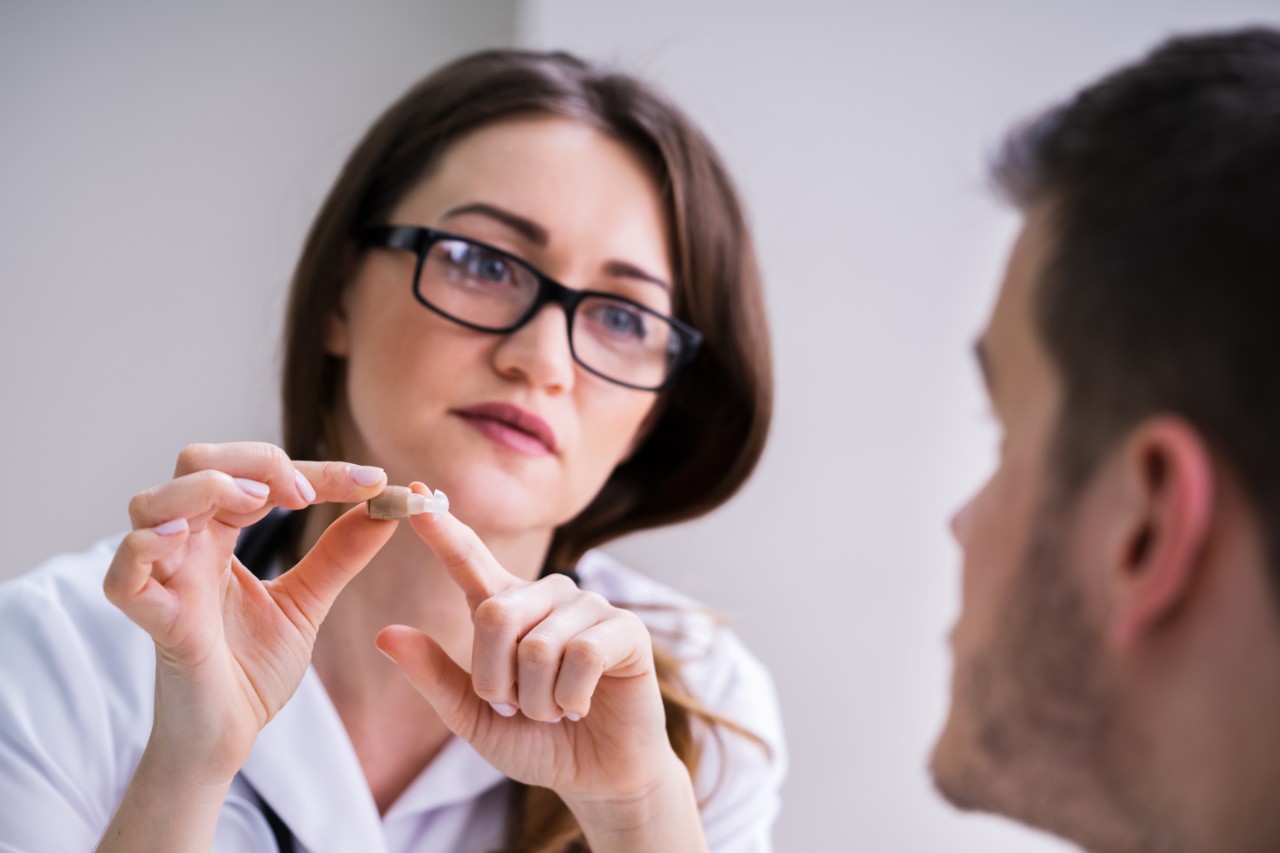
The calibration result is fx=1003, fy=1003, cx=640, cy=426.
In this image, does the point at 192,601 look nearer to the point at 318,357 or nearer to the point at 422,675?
the point at 422,675

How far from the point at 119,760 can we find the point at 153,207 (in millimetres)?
1247

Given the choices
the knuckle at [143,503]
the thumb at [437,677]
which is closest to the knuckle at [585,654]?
the thumb at [437,677]

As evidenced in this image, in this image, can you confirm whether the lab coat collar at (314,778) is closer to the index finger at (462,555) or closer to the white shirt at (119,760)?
the white shirt at (119,760)

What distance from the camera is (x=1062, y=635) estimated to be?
814 mm

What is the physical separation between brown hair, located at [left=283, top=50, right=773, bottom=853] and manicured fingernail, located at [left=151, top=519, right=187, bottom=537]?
2.71 ft

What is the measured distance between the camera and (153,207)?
2145 mm

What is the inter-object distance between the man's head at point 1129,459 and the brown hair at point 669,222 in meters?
0.80

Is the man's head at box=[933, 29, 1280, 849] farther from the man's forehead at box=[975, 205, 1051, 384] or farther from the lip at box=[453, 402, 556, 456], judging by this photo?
the lip at box=[453, 402, 556, 456]

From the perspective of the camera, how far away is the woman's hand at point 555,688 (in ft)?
3.37

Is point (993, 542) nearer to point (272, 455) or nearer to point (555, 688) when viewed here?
point (555, 688)

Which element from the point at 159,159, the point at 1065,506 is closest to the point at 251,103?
the point at 159,159

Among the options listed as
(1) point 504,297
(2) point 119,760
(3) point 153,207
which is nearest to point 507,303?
(1) point 504,297

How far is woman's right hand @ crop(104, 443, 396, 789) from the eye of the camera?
0.88 metres

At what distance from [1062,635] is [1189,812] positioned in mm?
150
